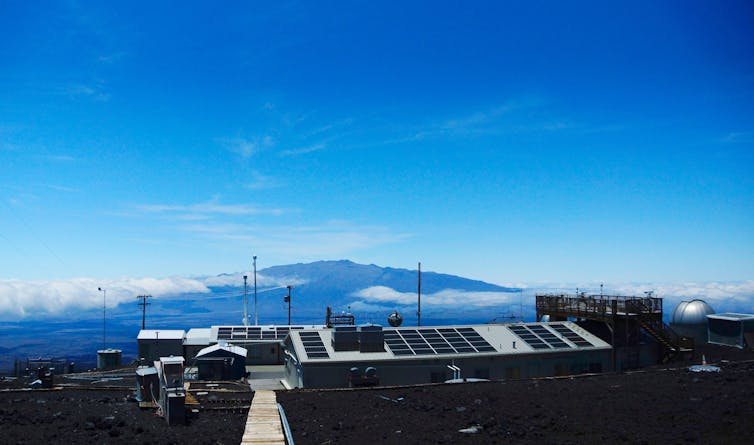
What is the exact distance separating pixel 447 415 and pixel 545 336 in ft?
81.1

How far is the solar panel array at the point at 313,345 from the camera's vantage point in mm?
39875

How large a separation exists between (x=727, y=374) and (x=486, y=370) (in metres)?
14.7

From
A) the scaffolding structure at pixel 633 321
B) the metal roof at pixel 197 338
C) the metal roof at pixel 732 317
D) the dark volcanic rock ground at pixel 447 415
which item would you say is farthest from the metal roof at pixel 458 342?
the metal roof at pixel 197 338

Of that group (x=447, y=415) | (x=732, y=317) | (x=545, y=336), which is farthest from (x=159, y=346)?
(x=732, y=317)

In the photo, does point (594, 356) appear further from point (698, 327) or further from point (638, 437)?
point (638, 437)

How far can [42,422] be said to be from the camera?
2161 cm

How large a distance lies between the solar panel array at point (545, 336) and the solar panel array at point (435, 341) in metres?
3.35

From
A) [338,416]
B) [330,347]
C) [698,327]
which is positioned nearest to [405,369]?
[330,347]

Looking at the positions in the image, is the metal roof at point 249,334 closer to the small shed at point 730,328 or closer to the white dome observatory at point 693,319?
the white dome observatory at point 693,319

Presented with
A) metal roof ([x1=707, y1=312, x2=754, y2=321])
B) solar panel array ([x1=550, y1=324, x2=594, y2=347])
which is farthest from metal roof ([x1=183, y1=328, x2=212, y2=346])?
metal roof ([x1=707, y1=312, x2=754, y2=321])

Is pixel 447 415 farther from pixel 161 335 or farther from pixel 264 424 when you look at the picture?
pixel 161 335

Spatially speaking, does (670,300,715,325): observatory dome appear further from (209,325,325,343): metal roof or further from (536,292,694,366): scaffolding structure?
(209,325,325,343): metal roof

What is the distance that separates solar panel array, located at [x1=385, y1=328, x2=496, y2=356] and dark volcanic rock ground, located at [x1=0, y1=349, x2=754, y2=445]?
10.6m

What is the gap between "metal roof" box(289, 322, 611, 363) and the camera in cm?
4031
